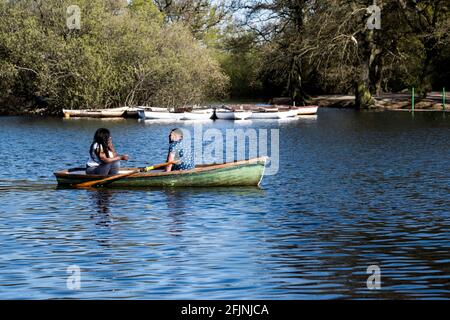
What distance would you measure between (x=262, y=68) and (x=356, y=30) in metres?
8.51

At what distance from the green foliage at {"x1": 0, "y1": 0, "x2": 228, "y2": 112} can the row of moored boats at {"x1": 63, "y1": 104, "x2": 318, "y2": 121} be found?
2105 millimetres

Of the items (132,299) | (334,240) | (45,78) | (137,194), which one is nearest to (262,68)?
(45,78)

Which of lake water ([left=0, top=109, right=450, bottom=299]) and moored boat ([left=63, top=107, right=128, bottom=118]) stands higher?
moored boat ([left=63, top=107, right=128, bottom=118])

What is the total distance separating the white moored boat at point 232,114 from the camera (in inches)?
2645

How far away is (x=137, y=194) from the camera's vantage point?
2489 centimetres

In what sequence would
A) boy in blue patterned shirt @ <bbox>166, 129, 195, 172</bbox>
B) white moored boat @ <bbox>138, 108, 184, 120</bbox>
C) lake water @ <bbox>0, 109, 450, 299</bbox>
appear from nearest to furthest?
1. lake water @ <bbox>0, 109, 450, 299</bbox>
2. boy in blue patterned shirt @ <bbox>166, 129, 195, 172</bbox>
3. white moored boat @ <bbox>138, 108, 184, 120</bbox>

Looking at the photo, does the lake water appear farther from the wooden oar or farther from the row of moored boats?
the row of moored boats

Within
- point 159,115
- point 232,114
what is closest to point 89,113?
point 159,115

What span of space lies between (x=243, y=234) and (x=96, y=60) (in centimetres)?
5102

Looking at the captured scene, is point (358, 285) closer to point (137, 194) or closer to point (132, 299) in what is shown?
point (132, 299)

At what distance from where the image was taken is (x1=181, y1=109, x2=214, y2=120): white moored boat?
65688 millimetres

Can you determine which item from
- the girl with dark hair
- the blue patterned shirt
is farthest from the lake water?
the blue patterned shirt

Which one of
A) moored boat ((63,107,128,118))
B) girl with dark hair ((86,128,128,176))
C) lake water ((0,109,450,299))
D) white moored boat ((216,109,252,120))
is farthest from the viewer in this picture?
moored boat ((63,107,128,118))
